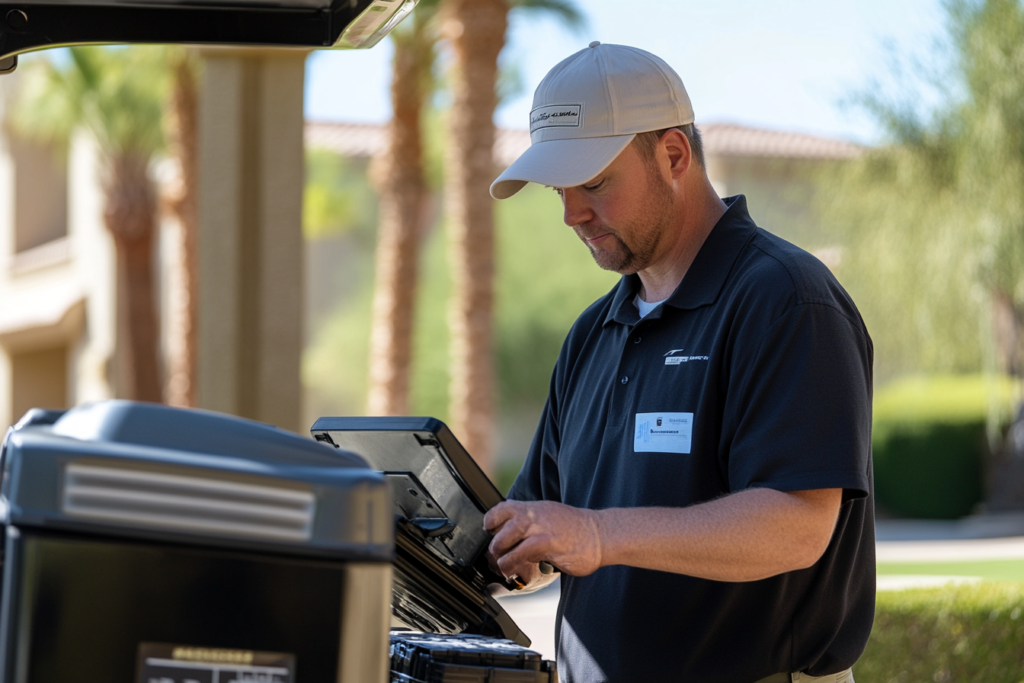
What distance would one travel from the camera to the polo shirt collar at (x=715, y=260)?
220 centimetres

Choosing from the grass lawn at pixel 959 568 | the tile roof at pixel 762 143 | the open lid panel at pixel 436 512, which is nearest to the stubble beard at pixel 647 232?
the open lid panel at pixel 436 512

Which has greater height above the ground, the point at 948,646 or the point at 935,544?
the point at 948,646

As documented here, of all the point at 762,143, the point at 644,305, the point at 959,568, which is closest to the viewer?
the point at 644,305

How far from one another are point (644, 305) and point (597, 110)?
443 mm

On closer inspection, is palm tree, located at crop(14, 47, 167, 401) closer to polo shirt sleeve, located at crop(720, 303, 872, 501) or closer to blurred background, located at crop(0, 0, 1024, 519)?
blurred background, located at crop(0, 0, 1024, 519)

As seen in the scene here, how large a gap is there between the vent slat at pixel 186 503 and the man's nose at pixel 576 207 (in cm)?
102

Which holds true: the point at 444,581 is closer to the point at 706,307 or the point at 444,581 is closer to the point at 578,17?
the point at 706,307

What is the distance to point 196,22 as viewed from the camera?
231cm

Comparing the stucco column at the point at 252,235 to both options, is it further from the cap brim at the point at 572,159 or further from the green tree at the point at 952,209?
the green tree at the point at 952,209

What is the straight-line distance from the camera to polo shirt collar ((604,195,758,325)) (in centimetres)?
220

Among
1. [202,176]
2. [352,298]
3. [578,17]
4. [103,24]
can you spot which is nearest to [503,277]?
[352,298]

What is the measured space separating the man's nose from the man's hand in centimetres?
64

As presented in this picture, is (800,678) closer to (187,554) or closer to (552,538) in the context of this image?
(552,538)

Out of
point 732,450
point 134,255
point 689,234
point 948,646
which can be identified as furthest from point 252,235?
point 134,255
